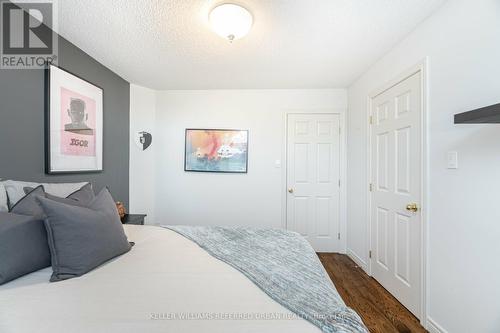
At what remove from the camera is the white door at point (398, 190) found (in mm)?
1906

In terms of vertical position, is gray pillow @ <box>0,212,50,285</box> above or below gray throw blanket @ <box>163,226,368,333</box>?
above

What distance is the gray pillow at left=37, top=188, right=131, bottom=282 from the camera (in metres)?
1.08

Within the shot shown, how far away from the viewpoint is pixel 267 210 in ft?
11.2

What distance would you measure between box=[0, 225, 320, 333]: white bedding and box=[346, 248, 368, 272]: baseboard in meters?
2.22

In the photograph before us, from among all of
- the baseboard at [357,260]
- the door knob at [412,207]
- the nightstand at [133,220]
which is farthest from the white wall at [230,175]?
the door knob at [412,207]

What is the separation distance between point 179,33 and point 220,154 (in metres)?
1.76

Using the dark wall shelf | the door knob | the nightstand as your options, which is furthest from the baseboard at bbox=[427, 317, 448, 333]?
the nightstand

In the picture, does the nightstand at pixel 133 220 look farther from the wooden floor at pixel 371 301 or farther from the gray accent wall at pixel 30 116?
the wooden floor at pixel 371 301

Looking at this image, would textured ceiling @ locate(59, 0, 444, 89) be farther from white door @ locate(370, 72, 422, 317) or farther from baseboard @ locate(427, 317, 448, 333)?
baseboard @ locate(427, 317, 448, 333)

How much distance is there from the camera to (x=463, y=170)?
1490 millimetres

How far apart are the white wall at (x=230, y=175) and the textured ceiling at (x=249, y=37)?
0.44 meters

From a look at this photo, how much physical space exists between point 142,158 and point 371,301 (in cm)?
328

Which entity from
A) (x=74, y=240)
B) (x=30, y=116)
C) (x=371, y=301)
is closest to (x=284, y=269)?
(x=74, y=240)

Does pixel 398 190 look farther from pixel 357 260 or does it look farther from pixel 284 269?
pixel 284 269
